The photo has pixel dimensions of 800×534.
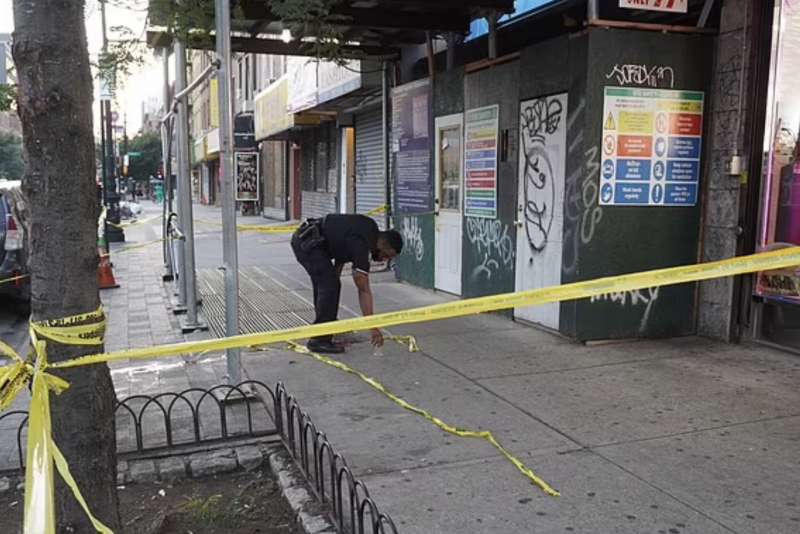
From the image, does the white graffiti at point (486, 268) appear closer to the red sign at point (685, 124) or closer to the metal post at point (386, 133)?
the red sign at point (685, 124)

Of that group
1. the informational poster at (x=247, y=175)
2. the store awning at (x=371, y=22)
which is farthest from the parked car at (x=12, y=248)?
the informational poster at (x=247, y=175)

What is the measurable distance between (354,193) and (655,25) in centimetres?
1026

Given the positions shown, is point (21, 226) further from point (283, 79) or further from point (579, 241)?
point (283, 79)

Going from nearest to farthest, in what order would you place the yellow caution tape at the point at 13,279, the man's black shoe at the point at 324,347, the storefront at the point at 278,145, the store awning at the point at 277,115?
the man's black shoe at the point at 324,347 → the yellow caution tape at the point at 13,279 → the store awning at the point at 277,115 → the storefront at the point at 278,145

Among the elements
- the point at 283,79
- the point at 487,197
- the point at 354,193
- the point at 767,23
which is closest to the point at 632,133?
the point at 767,23

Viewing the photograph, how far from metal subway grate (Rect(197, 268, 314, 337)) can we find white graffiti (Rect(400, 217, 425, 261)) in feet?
5.66

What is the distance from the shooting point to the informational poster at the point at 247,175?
22.6 metres

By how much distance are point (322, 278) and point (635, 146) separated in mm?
3049

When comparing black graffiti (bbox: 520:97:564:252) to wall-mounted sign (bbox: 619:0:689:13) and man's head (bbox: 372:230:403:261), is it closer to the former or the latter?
wall-mounted sign (bbox: 619:0:689:13)

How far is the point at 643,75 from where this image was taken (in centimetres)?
638

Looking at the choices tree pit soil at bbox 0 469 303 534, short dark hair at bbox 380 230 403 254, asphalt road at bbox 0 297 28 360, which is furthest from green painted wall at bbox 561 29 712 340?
asphalt road at bbox 0 297 28 360

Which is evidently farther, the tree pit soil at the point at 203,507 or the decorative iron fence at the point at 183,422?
the decorative iron fence at the point at 183,422

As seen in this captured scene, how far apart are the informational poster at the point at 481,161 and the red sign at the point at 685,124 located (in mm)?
1981

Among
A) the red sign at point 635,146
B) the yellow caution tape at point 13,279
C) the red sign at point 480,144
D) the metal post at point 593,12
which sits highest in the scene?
the metal post at point 593,12
